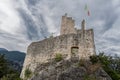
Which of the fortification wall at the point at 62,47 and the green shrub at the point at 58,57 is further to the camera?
the green shrub at the point at 58,57

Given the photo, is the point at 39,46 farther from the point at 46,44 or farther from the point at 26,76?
the point at 26,76

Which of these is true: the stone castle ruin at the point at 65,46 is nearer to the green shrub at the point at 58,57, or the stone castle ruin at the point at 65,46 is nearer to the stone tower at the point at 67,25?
the stone tower at the point at 67,25

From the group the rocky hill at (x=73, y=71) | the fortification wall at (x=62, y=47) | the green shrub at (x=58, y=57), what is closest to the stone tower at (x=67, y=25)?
the fortification wall at (x=62, y=47)

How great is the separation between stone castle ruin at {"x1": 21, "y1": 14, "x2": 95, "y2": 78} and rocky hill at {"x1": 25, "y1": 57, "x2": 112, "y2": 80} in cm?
132

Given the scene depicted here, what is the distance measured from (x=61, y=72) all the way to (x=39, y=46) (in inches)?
314

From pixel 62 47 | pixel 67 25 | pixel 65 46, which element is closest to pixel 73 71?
pixel 65 46

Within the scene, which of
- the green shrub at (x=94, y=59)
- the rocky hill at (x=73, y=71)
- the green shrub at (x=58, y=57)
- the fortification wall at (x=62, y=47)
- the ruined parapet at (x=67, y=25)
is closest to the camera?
the rocky hill at (x=73, y=71)

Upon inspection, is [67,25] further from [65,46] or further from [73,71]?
[73,71]

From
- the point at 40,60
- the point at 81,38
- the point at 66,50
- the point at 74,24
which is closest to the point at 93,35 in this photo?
the point at 81,38

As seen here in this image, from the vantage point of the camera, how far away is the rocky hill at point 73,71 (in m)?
19.0

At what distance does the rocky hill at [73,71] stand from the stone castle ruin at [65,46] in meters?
1.32

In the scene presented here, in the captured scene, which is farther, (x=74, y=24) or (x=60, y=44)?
(x=74, y=24)

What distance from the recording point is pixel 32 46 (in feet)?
92.1

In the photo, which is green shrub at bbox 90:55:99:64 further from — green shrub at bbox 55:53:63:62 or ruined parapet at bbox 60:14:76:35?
ruined parapet at bbox 60:14:76:35
